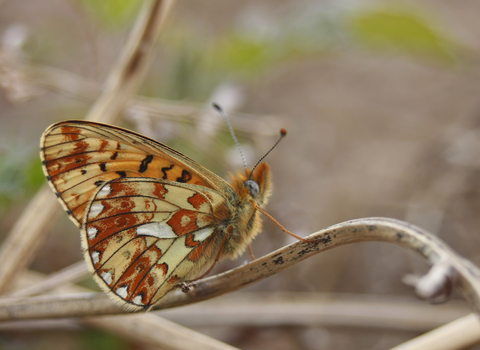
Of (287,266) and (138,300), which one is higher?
(287,266)

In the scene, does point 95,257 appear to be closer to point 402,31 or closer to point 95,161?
point 95,161

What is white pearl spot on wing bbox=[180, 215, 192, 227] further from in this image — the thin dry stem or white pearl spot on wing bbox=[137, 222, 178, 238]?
the thin dry stem

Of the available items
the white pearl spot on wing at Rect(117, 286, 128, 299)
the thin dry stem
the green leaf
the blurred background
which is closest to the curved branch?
the white pearl spot on wing at Rect(117, 286, 128, 299)

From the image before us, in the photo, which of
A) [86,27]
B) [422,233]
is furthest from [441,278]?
[86,27]

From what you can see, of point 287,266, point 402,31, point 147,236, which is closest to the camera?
point 287,266

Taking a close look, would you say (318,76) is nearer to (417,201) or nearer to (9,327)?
(417,201)

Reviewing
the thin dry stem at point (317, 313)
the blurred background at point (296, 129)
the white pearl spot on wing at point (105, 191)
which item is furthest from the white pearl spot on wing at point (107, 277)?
the thin dry stem at point (317, 313)

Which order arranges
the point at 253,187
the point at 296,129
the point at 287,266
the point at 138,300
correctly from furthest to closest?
the point at 296,129
the point at 253,187
the point at 138,300
the point at 287,266

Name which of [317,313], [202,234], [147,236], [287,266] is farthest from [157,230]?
[317,313]
